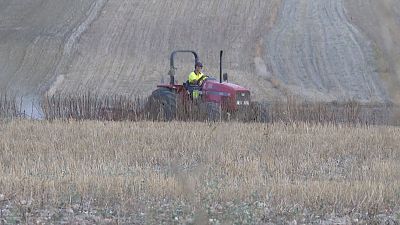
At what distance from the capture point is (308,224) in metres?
6.68

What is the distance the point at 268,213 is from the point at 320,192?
1058 mm

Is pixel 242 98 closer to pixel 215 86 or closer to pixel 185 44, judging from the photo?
pixel 215 86

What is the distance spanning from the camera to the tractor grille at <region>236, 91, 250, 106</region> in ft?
60.3

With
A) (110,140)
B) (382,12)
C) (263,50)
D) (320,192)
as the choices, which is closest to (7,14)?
(263,50)

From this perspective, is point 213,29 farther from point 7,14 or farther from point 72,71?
point 7,14

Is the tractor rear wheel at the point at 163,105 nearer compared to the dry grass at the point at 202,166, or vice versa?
the dry grass at the point at 202,166

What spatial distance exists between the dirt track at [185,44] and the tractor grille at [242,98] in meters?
8.08

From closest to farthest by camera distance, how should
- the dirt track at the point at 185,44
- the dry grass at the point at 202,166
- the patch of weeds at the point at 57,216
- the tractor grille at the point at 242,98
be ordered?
the patch of weeds at the point at 57,216
the dry grass at the point at 202,166
the tractor grille at the point at 242,98
the dirt track at the point at 185,44

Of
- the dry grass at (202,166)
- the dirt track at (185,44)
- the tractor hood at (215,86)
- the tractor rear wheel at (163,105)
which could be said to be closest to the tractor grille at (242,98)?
the tractor hood at (215,86)

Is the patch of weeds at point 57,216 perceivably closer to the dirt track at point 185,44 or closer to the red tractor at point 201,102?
the red tractor at point 201,102

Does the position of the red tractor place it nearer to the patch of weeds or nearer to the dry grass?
the dry grass

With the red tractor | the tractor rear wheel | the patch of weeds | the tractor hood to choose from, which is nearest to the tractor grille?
the red tractor

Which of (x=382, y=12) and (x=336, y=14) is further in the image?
(x=336, y=14)

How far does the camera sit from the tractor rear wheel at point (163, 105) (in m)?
18.1
